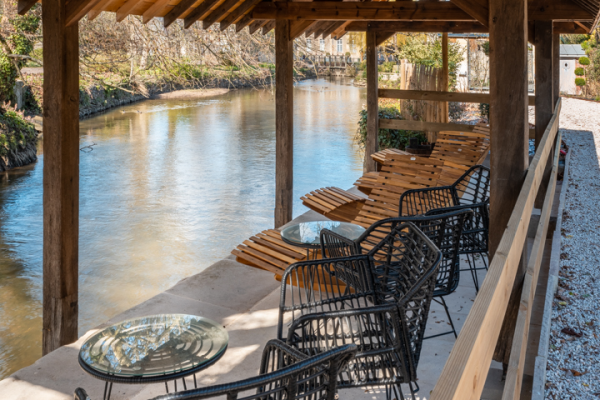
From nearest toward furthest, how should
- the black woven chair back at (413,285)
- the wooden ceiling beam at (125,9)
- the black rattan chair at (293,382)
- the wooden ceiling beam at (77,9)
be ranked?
1. the black rattan chair at (293,382)
2. the black woven chair back at (413,285)
3. the wooden ceiling beam at (77,9)
4. the wooden ceiling beam at (125,9)

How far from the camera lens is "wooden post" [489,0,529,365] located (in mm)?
2826

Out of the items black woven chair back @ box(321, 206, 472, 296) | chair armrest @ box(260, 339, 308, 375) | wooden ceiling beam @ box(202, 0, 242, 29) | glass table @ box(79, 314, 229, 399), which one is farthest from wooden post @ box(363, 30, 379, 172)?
chair armrest @ box(260, 339, 308, 375)

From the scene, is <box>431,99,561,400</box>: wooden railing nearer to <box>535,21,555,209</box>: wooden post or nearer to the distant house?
<box>535,21,555,209</box>: wooden post

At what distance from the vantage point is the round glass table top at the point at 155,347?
86.2 inches

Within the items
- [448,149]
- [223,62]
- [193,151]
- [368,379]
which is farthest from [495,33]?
[193,151]

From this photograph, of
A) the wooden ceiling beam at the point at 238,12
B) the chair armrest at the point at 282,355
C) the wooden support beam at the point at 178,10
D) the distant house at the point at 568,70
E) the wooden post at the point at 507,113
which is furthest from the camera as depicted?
the distant house at the point at 568,70

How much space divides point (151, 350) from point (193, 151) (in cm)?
1453

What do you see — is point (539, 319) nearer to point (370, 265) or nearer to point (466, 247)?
point (466, 247)

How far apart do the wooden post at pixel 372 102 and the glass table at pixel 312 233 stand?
4769 millimetres

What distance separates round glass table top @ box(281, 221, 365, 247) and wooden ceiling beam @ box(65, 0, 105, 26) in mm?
1948

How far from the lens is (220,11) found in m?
5.64

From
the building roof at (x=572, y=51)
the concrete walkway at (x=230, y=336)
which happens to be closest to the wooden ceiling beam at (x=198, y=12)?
the concrete walkway at (x=230, y=336)

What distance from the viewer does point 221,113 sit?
24.6m

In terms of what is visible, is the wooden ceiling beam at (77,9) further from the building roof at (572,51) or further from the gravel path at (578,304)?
the building roof at (572,51)
